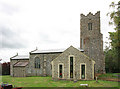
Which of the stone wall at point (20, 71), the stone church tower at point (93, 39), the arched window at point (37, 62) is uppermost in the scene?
the stone church tower at point (93, 39)

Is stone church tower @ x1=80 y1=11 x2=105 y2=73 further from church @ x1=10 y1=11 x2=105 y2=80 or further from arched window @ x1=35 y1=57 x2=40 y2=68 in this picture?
arched window @ x1=35 y1=57 x2=40 y2=68

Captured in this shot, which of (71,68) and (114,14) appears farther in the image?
(71,68)

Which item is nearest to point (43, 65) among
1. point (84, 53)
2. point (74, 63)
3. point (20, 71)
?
point (20, 71)

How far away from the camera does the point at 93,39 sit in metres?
31.6

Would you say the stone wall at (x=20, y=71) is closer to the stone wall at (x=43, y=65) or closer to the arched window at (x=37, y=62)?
the stone wall at (x=43, y=65)

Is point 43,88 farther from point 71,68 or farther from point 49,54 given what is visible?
point 49,54

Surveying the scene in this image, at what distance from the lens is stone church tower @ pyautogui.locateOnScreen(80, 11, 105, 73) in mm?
30641

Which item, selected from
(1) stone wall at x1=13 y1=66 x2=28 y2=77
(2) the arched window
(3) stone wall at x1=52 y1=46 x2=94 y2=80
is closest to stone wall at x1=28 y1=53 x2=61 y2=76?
(2) the arched window

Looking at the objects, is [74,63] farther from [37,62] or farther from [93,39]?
[37,62]

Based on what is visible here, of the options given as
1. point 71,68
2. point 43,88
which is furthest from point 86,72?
point 43,88

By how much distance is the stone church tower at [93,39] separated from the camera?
30.6 m

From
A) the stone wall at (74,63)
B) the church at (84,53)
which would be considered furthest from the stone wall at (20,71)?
the stone wall at (74,63)

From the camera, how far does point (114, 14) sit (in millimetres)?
14578

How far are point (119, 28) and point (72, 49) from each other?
1033 centimetres
